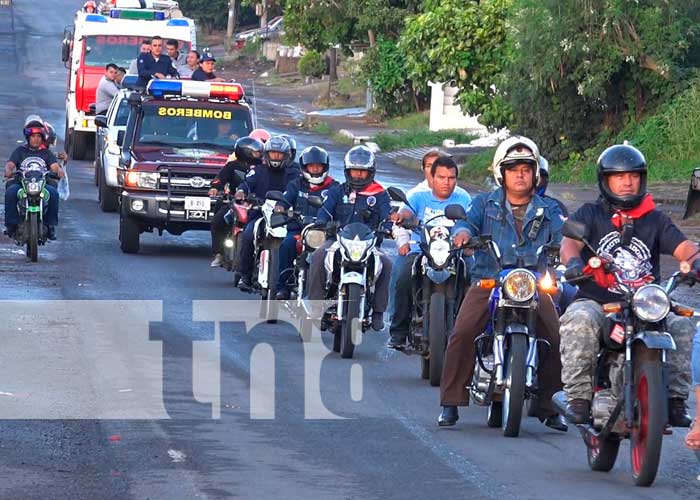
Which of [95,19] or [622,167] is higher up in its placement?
[95,19]

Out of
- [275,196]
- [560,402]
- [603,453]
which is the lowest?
[603,453]

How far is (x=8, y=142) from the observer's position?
3653cm

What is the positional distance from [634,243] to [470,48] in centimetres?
2694

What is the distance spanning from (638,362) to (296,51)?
198ft

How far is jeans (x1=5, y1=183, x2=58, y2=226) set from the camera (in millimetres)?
18875

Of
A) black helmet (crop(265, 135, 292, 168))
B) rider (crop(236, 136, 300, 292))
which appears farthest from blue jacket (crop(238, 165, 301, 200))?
black helmet (crop(265, 135, 292, 168))

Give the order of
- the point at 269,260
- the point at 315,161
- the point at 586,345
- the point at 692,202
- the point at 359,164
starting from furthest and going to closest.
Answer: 1. the point at 692,202
2. the point at 269,260
3. the point at 315,161
4. the point at 359,164
5. the point at 586,345

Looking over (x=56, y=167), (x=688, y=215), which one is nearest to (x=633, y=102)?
(x=688, y=215)

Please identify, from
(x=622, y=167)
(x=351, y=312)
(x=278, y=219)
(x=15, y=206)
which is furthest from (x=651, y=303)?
(x=15, y=206)

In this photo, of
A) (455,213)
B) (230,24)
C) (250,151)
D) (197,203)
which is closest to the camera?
(455,213)

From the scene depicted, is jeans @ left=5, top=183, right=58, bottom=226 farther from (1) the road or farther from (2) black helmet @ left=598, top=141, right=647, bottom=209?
(2) black helmet @ left=598, top=141, right=647, bottom=209

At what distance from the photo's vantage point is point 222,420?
1009cm

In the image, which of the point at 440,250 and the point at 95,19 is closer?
the point at 440,250

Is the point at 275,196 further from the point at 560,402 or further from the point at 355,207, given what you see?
the point at 560,402
